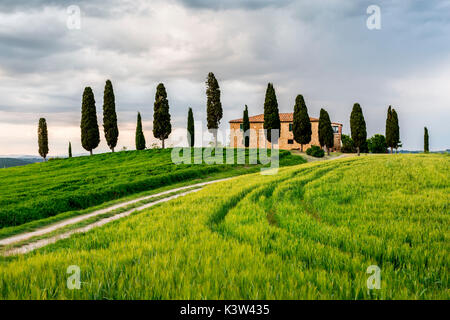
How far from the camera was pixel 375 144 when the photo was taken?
70750 mm

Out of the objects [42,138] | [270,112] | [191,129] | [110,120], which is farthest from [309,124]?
[42,138]

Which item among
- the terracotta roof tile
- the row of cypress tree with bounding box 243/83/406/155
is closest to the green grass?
the row of cypress tree with bounding box 243/83/406/155

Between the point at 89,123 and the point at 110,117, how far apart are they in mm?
3411

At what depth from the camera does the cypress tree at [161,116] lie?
46281mm

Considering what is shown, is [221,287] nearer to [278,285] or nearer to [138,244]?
[278,285]

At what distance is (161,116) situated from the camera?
46281 mm

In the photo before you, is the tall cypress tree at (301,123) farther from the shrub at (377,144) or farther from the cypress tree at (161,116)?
the shrub at (377,144)

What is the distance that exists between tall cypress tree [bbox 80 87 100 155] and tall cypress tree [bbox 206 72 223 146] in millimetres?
19132

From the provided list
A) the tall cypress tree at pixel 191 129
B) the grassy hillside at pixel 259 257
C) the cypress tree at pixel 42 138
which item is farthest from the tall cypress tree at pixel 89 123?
the grassy hillside at pixel 259 257

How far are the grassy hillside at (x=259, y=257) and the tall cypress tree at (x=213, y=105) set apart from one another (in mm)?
39161

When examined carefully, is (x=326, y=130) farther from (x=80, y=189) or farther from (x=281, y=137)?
(x=80, y=189)

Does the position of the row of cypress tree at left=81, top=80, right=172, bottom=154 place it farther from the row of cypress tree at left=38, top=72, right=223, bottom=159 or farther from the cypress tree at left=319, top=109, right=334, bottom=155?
the cypress tree at left=319, top=109, right=334, bottom=155

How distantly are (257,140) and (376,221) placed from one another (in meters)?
56.8
